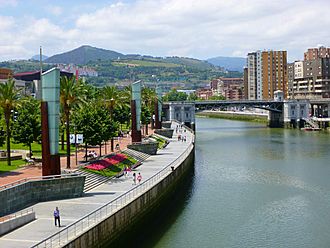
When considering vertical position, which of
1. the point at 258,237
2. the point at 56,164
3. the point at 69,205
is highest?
the point at 56,164

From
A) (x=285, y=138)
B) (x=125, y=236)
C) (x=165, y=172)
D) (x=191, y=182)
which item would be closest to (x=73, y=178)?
(x=125, y=236)

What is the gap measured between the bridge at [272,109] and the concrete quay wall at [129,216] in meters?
Answer: 95.9

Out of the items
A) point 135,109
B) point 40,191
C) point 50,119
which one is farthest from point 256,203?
point 135,109

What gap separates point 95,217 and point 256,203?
68.9 feet

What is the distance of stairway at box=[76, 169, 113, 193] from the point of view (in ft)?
150

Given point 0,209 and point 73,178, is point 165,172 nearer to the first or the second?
point 73,178

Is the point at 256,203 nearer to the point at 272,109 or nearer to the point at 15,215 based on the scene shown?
the point at 15,215

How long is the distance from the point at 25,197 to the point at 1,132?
16.9 metres

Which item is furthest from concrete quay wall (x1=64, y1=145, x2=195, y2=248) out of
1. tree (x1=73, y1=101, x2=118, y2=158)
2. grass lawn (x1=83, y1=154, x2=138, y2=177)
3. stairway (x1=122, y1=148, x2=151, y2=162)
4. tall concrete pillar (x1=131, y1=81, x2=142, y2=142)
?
tall concrete pillar (x1=131, y1=81, x2=142, y2=142)

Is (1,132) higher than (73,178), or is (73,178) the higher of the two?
(1,132)

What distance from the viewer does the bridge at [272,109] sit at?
15512 cm

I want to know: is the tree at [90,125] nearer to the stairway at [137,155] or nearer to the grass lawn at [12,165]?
the grass lawn at [12,165]

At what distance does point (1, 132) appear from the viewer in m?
53.1

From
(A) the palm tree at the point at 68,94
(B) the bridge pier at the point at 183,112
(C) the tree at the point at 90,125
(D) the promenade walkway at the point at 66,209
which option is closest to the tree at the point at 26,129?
(C) the tree at the point at 90,125
